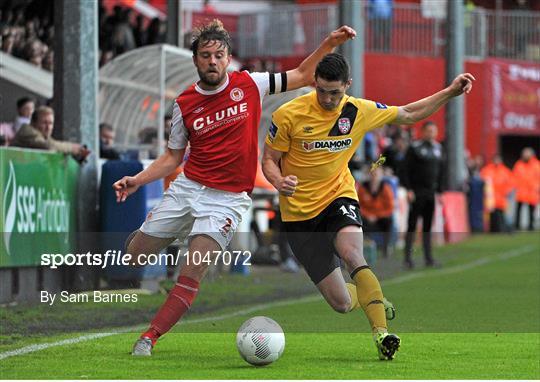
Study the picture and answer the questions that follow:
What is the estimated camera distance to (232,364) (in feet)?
32.4

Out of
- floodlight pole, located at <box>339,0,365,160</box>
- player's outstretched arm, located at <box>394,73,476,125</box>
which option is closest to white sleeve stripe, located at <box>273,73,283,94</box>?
player's outstretched arm, located at <box>394,73,476,125</box>

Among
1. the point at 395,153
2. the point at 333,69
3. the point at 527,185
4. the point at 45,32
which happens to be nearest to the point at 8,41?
the point at 45,32

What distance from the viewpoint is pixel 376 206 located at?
82.8 feet

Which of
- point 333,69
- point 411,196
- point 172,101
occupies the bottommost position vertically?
point 411,196

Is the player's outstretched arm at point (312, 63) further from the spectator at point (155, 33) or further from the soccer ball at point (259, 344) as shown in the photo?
the spectator at point (155, 33)

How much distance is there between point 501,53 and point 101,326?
32754mm

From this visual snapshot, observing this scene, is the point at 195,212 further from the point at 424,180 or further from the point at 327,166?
the point at 424,180

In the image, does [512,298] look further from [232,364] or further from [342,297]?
[232,364]

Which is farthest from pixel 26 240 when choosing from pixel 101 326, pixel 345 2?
pixel 345 2

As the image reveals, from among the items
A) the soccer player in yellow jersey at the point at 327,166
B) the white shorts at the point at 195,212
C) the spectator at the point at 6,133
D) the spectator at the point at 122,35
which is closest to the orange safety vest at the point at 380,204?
the spectator at the point at 122,35

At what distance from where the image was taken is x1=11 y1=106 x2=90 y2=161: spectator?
1593 centimetres

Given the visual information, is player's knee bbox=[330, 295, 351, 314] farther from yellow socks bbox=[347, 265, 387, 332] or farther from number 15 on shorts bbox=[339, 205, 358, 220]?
number 15 on shorts bbox=[339, 205, 358, 220]

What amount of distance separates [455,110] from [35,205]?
21175 millimetres

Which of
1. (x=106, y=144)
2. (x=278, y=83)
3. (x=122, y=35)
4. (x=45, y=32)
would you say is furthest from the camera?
(x=122, y=35)
